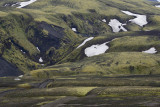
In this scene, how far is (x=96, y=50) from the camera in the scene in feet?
357

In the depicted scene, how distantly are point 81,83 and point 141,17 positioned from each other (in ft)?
466

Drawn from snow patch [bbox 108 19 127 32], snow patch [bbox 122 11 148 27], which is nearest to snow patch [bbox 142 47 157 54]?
snow patch [bbox 108 19 127 32]

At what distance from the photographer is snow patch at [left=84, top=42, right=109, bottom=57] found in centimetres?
10681

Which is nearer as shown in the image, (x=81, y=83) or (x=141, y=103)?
(x=141, y=103)

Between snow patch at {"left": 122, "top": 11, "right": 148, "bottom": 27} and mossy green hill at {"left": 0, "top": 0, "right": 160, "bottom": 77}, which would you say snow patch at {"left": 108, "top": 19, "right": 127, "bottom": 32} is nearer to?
mossy green hill at {"left": 0, "top": 0, "right": 160, "bottom": 77}

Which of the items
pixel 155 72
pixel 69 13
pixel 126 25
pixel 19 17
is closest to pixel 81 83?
pixel 155 72

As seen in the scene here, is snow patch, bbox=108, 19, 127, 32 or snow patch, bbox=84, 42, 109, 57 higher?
snow patch, bbox=108, 19, 127, 32

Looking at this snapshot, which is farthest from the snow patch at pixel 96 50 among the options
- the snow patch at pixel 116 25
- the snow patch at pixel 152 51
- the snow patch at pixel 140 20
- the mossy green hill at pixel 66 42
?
the snow patch at pixel 140 20

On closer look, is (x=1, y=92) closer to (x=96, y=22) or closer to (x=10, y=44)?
(x=10, y=44)

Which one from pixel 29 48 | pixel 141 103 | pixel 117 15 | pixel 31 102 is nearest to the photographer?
pixel 141 103

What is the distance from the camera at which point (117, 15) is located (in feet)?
622

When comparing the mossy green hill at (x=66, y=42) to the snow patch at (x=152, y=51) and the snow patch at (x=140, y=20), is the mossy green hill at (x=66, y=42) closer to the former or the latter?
the snow patch at (x=152, y=51)

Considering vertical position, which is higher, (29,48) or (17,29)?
(17,29)

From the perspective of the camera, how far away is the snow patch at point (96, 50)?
4205 inches
